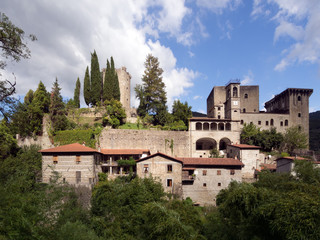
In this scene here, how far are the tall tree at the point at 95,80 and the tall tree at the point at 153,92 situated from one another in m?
9.14

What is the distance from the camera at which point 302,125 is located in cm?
4403

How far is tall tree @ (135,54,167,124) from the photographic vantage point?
43281 mm

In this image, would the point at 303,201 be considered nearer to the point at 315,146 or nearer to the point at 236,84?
the point at 236,84

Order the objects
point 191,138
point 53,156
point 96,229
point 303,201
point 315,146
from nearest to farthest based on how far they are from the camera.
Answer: point 303,201 < point 96,229 < point 53,156 < point 191,138 < point 315,146

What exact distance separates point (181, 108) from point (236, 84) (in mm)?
13450

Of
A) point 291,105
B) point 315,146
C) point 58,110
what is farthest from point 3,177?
point 315,146

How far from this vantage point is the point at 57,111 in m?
35.0

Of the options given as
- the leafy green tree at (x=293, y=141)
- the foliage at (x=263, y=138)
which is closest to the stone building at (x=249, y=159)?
the foliage at (x=263, y=138)

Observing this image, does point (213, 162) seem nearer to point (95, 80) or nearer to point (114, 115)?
point (114, 115)

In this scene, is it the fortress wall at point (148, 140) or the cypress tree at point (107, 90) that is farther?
the cypress tree at point (107, 90)

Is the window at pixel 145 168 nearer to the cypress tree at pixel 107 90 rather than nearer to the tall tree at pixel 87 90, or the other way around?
the cypress tree at pixel 107 90

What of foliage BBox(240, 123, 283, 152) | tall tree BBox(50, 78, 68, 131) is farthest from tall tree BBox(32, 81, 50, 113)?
foliage BBox(240, 123, 283, 152)

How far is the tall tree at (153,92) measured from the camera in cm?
4328

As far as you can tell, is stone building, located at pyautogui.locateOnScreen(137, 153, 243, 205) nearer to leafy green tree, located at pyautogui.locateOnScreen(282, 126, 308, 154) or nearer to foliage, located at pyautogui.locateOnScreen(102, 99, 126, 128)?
foliage, located at pyautogui.locateOnScreen(102, 99, 126, 128)
